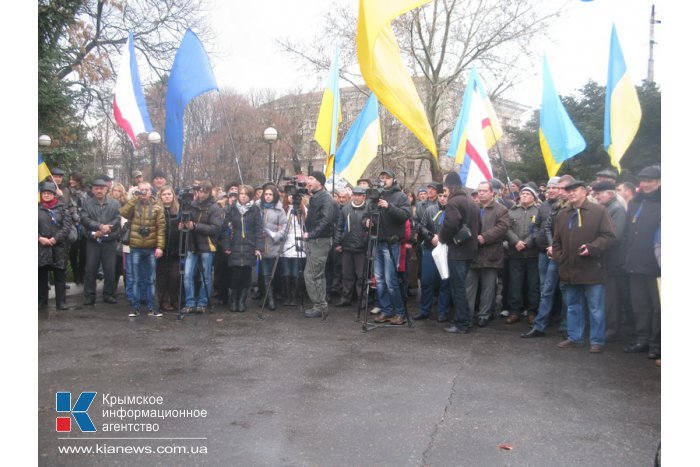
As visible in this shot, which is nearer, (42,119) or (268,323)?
(268,323)

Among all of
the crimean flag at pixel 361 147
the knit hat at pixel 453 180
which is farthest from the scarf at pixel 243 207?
the knit hat at pixel 453 180

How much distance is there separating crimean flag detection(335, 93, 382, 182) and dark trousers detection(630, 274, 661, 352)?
16.8ft

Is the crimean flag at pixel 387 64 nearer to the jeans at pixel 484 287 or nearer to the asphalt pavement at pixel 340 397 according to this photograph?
the asphalt pavement at pixel 340 397

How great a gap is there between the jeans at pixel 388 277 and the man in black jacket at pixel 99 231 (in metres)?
4.19

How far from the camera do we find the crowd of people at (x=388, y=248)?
6.84m

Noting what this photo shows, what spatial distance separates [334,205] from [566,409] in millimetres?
4847

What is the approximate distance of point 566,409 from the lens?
4812mm

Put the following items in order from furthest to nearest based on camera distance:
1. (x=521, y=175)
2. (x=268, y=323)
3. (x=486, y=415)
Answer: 1. (x=521, y=175)
2. (x=268, y=323)
3. (x=486, y=415)

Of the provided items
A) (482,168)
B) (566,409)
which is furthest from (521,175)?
(566,409)

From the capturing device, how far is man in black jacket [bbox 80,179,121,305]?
30.2 ft

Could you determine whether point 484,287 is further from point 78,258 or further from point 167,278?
point 78,258

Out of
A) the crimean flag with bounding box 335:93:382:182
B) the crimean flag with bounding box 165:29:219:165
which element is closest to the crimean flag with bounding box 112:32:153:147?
the crimean flag with bounding box 165:29:219:165

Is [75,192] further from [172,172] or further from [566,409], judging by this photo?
[172,172]

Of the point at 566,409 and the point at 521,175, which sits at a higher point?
the point at 521,175
